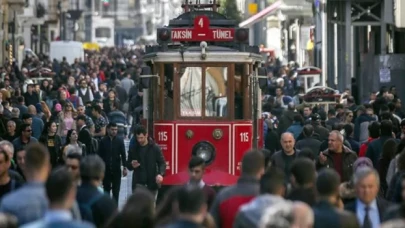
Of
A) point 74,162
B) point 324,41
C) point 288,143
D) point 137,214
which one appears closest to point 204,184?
point 74,162

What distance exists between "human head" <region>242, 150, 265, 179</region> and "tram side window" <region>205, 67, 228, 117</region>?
31.0 feet

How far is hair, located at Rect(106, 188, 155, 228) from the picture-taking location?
10523mm

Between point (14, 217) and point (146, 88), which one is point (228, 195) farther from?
point (146, 88)

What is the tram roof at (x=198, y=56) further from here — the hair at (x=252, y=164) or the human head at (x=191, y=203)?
the human head at (x=191, y=203)

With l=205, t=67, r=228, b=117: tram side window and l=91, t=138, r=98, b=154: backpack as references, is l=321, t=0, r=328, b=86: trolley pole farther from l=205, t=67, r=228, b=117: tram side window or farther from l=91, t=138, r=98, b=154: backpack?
l=205, t=67, r=228, b=117: tram side window

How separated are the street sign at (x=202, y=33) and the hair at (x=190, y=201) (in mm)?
12597

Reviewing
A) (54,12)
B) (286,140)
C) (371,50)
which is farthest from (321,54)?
(54,12)

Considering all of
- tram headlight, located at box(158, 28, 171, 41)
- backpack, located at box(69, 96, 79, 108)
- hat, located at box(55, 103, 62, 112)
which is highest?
tram headlight, located at box(158, 28, 171, 41)

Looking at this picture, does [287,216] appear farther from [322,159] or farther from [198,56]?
[198,56]

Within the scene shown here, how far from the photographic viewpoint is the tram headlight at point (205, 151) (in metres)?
21.7

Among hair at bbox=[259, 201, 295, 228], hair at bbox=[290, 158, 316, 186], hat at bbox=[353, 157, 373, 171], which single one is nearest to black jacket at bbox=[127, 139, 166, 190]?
hat at bbox=[353, 157, 373, 171]

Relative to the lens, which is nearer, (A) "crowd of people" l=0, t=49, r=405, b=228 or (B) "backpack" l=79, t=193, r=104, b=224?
(A) "crowd of people" l=0, t=49, r=405, b=228

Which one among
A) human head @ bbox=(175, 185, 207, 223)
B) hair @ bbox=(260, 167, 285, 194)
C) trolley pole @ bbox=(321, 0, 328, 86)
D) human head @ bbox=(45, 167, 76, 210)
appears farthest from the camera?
trolley pole @ bbox=(321, 0, 328, 86)

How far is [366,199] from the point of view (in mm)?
12695
